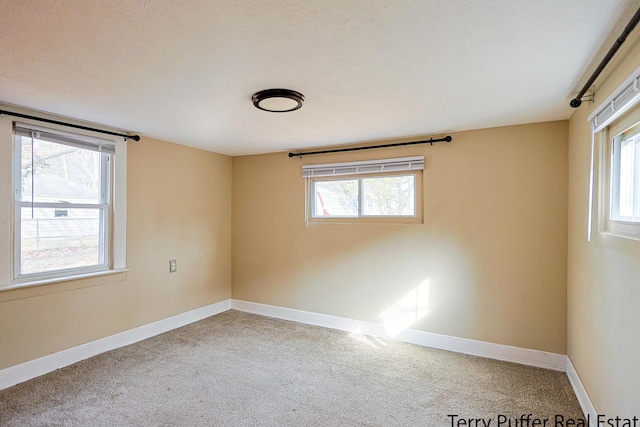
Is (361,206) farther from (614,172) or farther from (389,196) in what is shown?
(614,172)

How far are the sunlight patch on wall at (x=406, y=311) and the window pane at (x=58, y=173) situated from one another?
10.5ft

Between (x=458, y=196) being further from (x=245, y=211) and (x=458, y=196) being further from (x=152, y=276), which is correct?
(x=152, y=276)

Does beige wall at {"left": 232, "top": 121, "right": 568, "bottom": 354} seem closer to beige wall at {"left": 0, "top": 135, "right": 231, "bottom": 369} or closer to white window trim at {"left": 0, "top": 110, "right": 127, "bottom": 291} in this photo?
beige wall at {"left": 0, "top": 135, "right": 231, "bottom": 369}

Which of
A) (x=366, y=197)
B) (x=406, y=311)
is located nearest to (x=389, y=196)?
(x=366, y=197)

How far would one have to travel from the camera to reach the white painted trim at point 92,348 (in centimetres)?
258

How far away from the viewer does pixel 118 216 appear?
131 inches

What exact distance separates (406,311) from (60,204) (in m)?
3.47

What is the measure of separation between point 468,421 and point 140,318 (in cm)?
321

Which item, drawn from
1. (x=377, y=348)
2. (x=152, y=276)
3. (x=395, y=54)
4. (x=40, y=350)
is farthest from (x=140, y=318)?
(x=395, y=54)

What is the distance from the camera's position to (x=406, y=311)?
3523 mm

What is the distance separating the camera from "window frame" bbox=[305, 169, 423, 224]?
11.5 ft

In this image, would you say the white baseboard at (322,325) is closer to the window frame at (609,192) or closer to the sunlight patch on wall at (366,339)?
the sunlight patch on wall at (366,339)

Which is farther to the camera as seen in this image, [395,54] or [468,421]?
[468,421]

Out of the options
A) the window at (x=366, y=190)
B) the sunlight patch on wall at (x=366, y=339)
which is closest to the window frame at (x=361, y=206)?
the window at (x=366, y=190)
